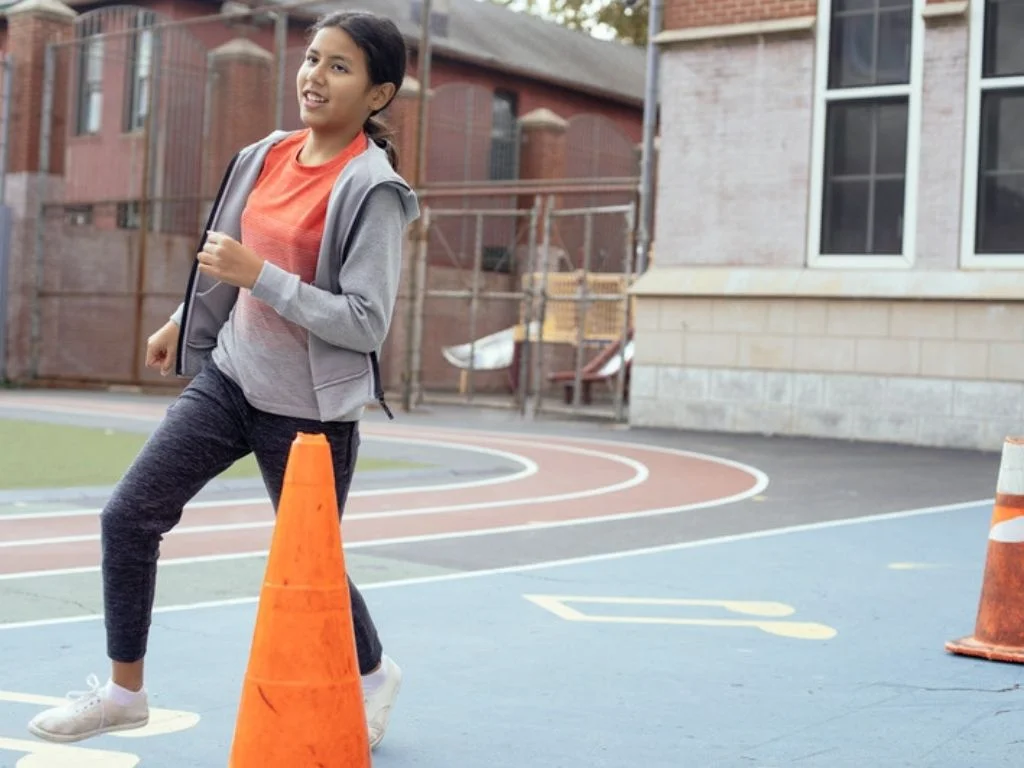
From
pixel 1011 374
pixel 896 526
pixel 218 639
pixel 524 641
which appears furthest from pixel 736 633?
pixel 1011 374

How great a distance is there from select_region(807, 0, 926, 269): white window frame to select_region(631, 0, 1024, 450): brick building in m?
0.02

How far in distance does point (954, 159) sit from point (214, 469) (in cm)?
1392

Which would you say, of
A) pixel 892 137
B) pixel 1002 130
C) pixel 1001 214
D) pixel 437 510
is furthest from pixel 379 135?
pixel 892 137

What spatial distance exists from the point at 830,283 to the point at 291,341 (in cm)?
1386

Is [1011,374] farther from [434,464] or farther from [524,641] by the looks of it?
[524,641]

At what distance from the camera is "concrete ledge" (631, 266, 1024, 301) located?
16.4 metres

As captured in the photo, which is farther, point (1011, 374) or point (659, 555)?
point (1011, 374)

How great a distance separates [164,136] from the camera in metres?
30.1

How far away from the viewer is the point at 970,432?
16.5 m

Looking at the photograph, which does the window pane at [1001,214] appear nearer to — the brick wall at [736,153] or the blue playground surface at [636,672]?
the brick wall at [736,153]

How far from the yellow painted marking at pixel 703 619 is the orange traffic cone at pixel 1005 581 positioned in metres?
0.61

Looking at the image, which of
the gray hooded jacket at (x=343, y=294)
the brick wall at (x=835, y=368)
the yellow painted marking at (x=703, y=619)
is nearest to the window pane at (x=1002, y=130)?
the brick wall at (x=835, y=368)

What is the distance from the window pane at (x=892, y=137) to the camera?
56.5 feet

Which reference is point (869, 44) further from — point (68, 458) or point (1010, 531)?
point (1010, 531)
